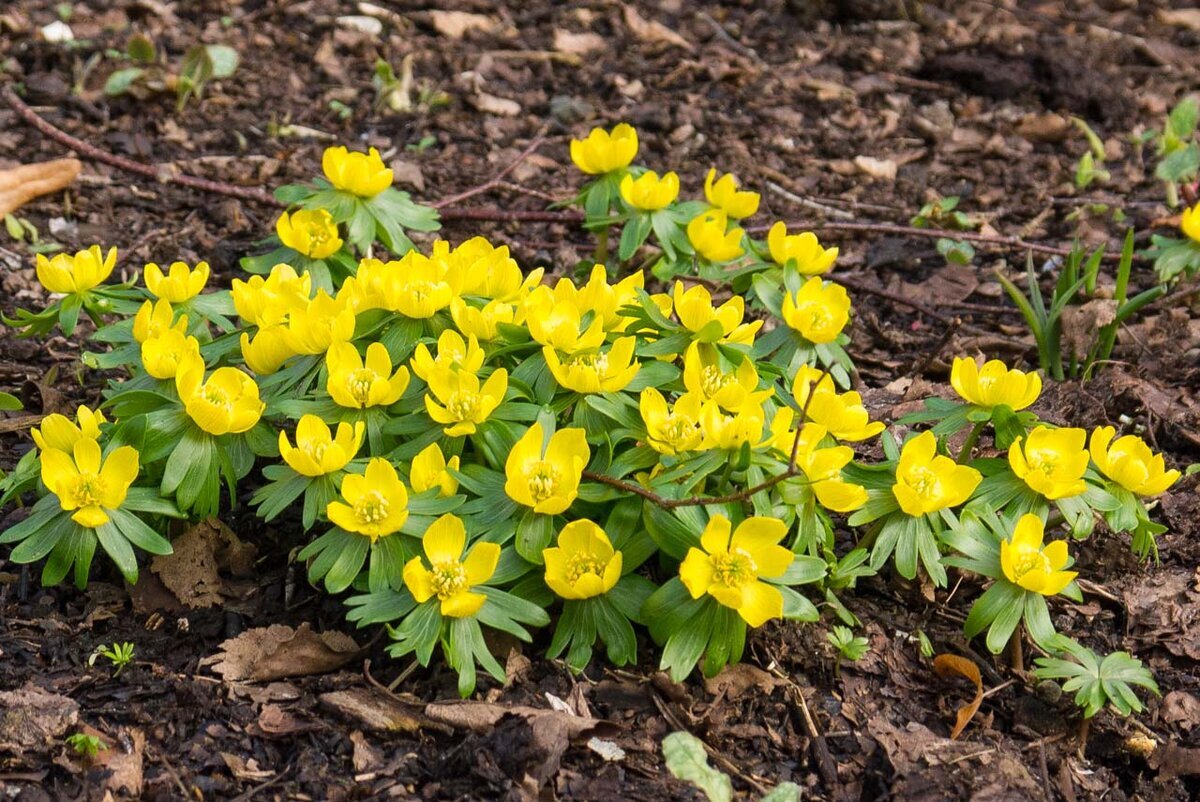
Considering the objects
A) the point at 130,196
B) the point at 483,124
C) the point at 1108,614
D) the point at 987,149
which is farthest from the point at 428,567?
the point at 987,149

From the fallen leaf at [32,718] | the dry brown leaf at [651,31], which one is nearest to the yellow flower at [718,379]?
the fallen leaf at [32,718]

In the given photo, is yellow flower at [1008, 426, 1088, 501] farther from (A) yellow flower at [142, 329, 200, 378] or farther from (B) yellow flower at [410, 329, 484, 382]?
(A) yellow flower at [142, 329, 200, 378]

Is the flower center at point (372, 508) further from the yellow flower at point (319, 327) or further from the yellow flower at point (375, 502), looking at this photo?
the yellow flower at point (319, 327)

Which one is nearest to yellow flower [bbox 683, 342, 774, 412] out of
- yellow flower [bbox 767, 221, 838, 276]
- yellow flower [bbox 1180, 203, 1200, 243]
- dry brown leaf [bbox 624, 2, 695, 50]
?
yellow flower [bbox 767, 221, 838, 276]

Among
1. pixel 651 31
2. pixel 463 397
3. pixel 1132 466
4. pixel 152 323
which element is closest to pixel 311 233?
pixel 152 323

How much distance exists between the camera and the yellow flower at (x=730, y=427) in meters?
2.50

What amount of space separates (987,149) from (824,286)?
2.35 meters

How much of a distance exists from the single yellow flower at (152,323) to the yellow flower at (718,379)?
112 centimetres

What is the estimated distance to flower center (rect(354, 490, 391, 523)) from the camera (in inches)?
97.7

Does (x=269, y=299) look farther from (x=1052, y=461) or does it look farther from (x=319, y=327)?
(x=1052, y=461)

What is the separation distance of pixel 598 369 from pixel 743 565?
0.53 m

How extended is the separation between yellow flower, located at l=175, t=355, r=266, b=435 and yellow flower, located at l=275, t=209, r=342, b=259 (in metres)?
0.62

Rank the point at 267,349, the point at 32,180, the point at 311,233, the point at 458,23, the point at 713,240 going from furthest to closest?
the point at 458,23
the point at 32,180
the point at 713,240
the point at 311,233
the point at 267,349

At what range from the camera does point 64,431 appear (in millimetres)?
2682
